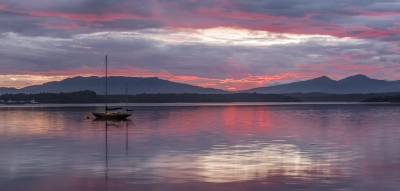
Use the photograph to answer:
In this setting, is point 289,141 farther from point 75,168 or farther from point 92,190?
point 92,190

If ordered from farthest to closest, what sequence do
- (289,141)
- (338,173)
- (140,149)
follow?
(289,141), (140,149), (338,173)

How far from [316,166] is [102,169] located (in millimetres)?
12473

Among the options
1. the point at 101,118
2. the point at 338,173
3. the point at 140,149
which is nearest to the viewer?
the point at 338,173

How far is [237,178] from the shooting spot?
25.0m

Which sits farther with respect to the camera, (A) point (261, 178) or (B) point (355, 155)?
(B) point (355, 155)

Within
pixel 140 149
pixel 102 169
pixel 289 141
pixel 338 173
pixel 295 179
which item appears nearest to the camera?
pixel 295 179

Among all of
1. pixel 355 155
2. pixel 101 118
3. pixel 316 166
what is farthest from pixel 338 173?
pixel 101 118

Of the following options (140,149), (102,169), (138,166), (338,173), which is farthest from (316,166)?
(140,149)

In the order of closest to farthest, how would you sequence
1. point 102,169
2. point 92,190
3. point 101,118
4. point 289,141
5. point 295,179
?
point 92,190 < point 295,179 < point 102,169 < point 289,141 < point 101,118

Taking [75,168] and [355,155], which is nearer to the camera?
[75,168]

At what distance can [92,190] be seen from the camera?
22.5 meters

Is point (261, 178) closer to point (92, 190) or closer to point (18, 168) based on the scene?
point (92, 190)

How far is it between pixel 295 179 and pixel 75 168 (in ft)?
41.5

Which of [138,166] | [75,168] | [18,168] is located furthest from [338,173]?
[18,168]
